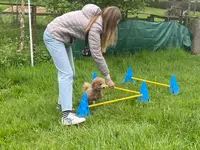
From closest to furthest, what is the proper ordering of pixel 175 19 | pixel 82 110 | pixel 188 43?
1. pixel 82 110
2. pixel 188 43
3. pixel 175 19

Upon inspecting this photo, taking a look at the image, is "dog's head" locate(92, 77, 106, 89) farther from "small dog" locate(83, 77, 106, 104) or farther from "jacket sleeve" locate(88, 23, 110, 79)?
"jacket sleeve" locate(88, 23, 110, 79)

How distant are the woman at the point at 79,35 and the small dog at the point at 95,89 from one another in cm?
62

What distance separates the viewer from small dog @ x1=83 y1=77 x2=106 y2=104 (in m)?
5.18

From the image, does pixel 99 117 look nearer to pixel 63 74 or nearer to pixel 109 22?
pixel 63 74

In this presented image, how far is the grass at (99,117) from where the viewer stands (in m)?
3.69

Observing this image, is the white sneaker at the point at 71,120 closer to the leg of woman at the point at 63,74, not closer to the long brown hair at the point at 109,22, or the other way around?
the leg of woman at the point at 63,74

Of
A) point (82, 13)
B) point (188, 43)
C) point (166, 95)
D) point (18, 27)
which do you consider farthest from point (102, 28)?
point (188, 43)

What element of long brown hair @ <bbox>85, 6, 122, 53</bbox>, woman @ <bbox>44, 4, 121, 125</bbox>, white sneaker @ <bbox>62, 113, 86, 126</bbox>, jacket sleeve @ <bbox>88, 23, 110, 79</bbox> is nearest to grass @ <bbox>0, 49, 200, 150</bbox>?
white sneaker @ <bbox>62, 113, 86, 126</bbox>

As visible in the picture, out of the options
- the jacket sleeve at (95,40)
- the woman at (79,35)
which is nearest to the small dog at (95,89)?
the woman at (79,35)

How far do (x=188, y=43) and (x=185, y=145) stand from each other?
8.51m

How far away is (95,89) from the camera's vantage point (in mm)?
5262

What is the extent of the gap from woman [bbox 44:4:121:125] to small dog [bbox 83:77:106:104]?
0.62 meters

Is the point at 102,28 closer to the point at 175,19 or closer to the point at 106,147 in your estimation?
the point at 106,147

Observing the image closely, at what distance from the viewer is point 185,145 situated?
354 centimetres
